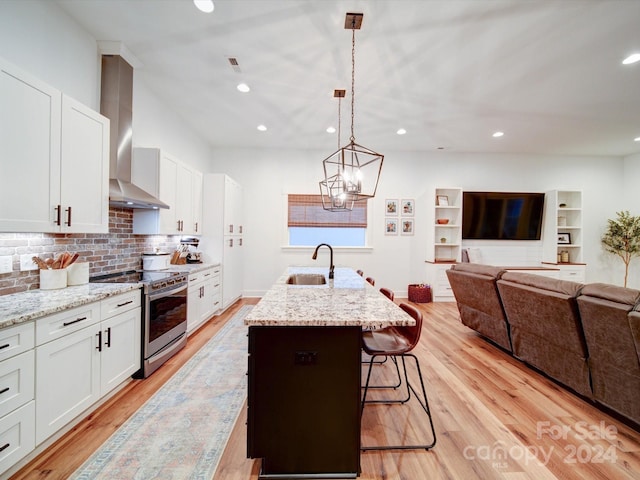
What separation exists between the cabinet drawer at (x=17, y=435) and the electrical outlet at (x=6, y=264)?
97cm

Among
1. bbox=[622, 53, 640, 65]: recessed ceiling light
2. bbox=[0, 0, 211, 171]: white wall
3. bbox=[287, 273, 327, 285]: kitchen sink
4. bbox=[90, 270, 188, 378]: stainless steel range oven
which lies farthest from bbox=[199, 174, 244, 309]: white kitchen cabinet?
bbox=[622, 53, 640, 65]: recessed ceiling light

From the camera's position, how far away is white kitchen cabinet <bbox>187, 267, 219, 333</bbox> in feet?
11.1

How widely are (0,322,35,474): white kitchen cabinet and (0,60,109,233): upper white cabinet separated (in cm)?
70

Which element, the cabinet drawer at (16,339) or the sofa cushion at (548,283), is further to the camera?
the sofa cushion at (548,283)

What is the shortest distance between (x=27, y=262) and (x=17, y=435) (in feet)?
3.95

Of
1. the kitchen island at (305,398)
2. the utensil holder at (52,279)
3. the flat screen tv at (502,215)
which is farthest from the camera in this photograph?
the flat screen tv at (502,215)

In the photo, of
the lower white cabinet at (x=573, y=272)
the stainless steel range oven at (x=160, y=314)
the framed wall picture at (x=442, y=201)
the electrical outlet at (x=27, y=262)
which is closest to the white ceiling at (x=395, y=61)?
the framed wall picture at (x=442, y=201)

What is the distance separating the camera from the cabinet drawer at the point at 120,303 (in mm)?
2037

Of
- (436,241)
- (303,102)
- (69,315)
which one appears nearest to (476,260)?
(436,241)

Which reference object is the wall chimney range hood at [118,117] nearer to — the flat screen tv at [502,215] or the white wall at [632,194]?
the flat screen tv at [502,215]

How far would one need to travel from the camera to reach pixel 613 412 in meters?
2.08

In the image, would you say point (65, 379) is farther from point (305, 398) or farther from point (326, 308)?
Result: point (326, 308)

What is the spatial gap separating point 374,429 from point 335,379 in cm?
73

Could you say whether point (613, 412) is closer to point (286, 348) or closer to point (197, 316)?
point (286, 348)
